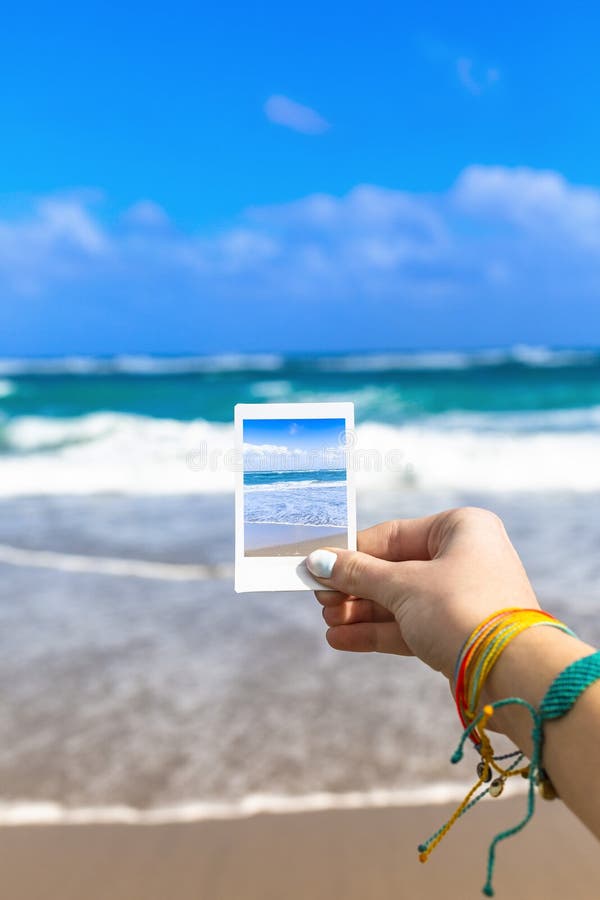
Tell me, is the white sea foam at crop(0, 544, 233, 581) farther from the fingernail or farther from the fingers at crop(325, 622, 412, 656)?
the fingernail

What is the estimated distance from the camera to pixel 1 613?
3713 millimetres

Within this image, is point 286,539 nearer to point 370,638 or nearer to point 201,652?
point 370,638

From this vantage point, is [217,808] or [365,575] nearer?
[365,575]

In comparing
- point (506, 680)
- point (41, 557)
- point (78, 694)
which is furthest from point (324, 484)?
point (41, 557)

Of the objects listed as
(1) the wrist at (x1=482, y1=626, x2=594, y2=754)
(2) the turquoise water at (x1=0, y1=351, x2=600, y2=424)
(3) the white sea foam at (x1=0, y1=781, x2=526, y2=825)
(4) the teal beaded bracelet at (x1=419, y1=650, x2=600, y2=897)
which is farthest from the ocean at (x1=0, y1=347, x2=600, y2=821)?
(2) the turquoise water at (x1=0, y1=351, x2=600, y2=424)

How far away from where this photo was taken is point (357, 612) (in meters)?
1.64

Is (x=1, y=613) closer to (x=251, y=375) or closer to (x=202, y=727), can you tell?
(x=202, y=727)

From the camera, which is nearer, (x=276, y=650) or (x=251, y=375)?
(x=276, y=650)

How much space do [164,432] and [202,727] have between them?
10.6 m

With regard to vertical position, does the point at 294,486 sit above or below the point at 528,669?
above

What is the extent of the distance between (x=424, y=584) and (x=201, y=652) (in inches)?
81.5

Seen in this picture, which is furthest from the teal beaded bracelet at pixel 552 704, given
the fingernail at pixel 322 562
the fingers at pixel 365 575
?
the fingernail at pixel 322 562

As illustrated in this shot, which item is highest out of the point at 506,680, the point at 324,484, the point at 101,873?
the point at 324,484

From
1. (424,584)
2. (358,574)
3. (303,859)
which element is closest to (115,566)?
(303,859)
